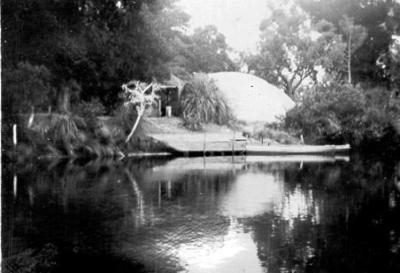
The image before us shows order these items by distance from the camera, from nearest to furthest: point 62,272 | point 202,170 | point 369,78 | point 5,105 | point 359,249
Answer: point 62,272, point 359,249, point 202,170, point 5,105, point 369,78

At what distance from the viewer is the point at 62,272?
7688 mm

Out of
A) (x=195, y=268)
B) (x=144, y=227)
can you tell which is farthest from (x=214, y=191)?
(x=195, y=268)

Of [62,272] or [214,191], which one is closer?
[62,272]

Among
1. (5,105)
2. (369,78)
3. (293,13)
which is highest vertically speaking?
(293,13)

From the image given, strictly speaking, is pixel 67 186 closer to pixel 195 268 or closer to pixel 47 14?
pixel 195 268

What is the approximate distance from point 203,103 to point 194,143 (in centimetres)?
585

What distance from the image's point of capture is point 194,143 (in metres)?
29.6

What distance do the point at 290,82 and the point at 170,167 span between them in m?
26.1

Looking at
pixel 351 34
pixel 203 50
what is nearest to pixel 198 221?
pixel 203 50

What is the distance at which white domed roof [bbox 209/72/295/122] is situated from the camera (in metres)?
37.6

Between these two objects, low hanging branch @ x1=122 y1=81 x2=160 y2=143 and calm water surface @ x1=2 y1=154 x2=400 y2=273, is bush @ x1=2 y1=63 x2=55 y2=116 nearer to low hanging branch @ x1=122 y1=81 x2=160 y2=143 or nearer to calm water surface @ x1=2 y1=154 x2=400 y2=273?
calm water surface @ x1=2 y1=154 x2=400 y2=273

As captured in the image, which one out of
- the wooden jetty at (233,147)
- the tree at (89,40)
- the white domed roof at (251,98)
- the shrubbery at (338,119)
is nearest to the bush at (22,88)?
the tree at (89,40)

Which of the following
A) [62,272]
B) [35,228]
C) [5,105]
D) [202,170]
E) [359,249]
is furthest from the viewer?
[5,105]

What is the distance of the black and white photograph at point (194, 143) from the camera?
30.4 feet
